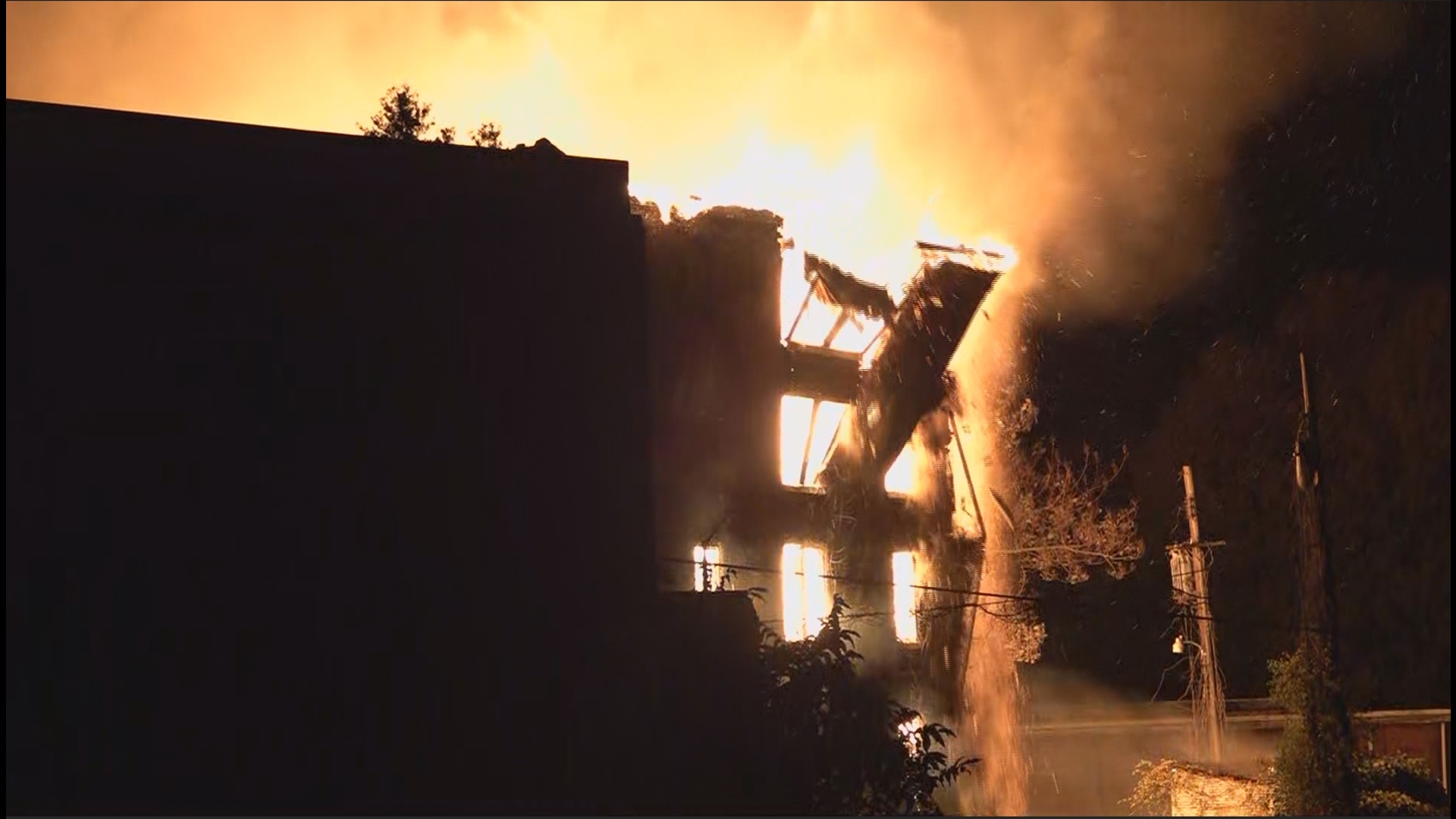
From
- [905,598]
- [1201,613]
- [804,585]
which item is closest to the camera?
[804,585]

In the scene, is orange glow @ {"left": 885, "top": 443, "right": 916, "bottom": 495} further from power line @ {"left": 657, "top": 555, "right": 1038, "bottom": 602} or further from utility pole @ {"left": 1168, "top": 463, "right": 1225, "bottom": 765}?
utility pole @ {"left": 1168, "top": 463, "right": 1225, "bottom": 765}

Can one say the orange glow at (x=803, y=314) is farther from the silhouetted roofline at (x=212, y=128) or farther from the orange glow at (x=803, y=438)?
the silhouetted roofline at (x=212, y=128)

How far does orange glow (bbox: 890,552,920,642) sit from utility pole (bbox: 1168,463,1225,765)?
4.40m

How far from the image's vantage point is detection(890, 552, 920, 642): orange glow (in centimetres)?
2031

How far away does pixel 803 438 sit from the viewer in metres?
20.0

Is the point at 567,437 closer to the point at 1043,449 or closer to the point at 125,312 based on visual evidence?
the point at 125,312

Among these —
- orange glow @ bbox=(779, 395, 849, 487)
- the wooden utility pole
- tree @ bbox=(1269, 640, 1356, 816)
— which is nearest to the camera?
tree @ bbox=(1269, 640, 1356, 816)

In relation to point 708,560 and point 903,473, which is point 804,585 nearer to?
point 708,560

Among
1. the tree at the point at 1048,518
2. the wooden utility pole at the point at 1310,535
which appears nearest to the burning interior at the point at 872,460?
the tree at the point at 1048,518

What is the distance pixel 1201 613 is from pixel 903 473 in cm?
565

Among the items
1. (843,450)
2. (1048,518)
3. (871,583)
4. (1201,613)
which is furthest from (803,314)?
(1201,613)

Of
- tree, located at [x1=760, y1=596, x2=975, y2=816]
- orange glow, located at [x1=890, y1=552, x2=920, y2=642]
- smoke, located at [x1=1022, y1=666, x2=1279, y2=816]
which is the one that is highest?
orange glow, located at [x1=890, y1=552, x2=920, y2=642]

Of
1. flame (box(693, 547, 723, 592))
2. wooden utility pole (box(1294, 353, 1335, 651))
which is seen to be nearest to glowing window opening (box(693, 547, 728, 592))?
flame (box(693, 547, 723, 592))

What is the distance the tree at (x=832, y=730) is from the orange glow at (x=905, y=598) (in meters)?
7.62
